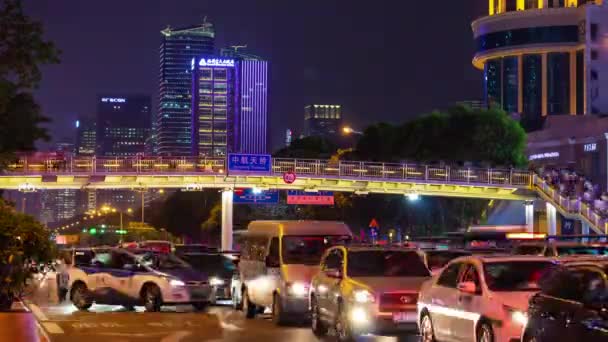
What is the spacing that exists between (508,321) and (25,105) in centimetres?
2060

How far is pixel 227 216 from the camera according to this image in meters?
63.5

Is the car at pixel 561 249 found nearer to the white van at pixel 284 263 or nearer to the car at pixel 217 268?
the white van at pixel 284 263

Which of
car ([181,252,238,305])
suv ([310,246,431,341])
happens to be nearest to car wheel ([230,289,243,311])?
car ([181,252,238,305])

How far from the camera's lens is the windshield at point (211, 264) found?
2888 cm

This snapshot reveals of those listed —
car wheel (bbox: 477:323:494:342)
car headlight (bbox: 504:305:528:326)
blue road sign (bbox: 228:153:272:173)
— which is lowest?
car wheel (bbox: 477:323:494:342)

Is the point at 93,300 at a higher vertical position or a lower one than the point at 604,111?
lower

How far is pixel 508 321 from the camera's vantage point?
41.9 ft

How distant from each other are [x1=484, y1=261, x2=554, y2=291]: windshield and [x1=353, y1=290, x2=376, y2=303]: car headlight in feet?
9.91

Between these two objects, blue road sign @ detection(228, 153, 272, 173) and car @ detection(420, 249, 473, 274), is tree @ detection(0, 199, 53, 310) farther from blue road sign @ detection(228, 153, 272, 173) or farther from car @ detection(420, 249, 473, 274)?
blue road sign @ detection(228, 153, 272, 173)

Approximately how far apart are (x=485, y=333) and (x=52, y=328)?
10724 mm

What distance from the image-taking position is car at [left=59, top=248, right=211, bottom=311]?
83.4 feet

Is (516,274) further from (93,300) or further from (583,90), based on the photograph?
(583,90)

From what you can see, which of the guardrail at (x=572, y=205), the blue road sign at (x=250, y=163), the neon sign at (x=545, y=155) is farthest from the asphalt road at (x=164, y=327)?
the neon sign at (x=545, y=155)

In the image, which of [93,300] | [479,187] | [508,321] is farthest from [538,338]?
[479,187]
